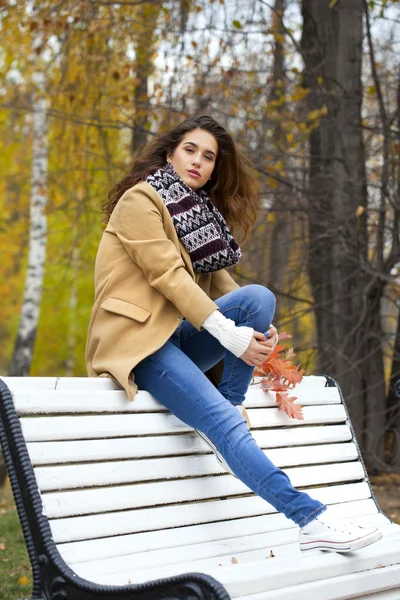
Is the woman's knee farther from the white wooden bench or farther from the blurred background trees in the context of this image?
the blurred background trees

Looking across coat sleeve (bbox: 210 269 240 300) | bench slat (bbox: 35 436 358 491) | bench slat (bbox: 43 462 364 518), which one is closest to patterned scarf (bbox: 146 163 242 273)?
coat sleeve (bbox: 210 269 240 300)

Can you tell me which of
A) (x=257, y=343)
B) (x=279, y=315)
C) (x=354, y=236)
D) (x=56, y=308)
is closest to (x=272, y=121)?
(x=354, y=236)

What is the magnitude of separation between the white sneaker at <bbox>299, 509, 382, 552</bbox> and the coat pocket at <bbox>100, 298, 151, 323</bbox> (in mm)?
991

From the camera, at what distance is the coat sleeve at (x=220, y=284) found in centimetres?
380

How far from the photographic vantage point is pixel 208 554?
2.93 m

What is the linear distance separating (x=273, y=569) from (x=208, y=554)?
0.43 meters

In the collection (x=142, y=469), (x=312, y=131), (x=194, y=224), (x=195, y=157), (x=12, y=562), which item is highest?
(x=312, y=131)

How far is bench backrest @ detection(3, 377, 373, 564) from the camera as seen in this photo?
2.71 metres

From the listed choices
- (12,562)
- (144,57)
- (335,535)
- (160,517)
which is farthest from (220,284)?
(144,57)

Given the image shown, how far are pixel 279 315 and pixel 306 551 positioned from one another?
4.17 m

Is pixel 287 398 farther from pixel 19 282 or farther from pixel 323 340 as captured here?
pixel 19 282

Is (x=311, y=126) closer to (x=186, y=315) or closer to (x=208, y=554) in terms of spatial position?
(x=186, y=315)

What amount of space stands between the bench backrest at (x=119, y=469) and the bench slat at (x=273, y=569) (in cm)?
16

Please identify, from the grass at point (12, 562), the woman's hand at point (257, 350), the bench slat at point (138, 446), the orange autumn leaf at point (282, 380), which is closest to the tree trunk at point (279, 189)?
the grass at point (12, 562)
